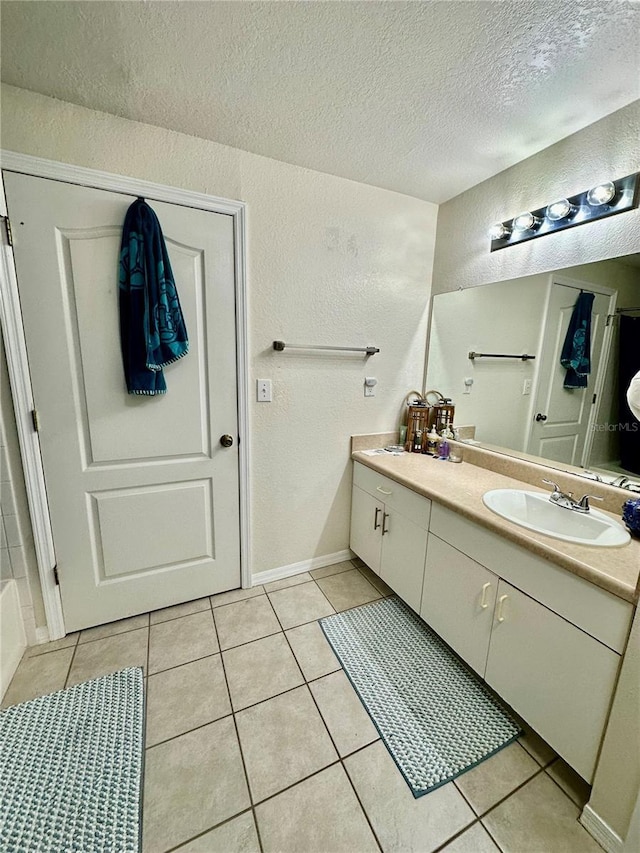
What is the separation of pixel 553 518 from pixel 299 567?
1459mm

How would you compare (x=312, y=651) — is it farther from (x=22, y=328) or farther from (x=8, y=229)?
(x=8, y=229)

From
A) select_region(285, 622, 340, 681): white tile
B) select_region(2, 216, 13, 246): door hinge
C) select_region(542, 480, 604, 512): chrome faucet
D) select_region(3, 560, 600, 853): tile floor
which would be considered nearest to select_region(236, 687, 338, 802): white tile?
select_region(3, 560, 600, 853): tile floor

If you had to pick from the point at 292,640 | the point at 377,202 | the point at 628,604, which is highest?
the point at 377,202

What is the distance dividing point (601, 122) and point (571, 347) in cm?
88

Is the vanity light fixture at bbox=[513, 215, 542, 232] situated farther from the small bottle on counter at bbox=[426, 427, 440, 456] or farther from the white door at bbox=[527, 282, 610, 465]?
the small bottle on counter at bbox=[426, 427, 440, 456]

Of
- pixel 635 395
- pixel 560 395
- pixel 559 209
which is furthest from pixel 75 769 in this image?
pixel 559 209

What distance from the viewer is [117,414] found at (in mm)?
1608

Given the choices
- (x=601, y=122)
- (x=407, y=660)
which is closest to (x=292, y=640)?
(x=407, y=660)

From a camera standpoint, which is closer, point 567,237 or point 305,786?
point 305,786

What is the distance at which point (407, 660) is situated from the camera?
5.20ft

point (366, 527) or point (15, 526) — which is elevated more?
point (15, 526)

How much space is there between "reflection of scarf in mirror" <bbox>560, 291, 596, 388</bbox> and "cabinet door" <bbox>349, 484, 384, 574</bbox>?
1.13 meters

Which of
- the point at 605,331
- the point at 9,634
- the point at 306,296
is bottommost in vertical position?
the point at 9,634

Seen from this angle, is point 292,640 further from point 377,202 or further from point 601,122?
point 601,122
